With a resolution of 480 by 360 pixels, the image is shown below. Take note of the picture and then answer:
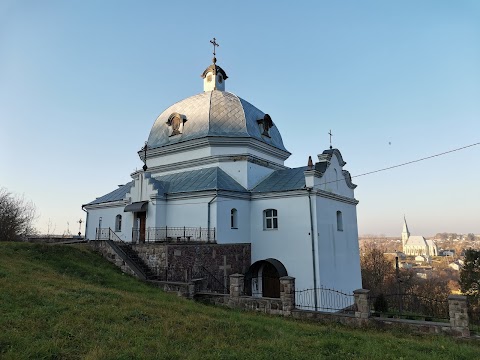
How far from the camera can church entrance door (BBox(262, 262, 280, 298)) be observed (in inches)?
696

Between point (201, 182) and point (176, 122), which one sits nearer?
point (201, 182)

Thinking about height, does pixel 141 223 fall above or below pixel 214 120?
below

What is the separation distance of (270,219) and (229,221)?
88.0 inches

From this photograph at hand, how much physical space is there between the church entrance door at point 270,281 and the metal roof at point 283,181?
4055 mm

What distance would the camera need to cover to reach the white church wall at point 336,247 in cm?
1716

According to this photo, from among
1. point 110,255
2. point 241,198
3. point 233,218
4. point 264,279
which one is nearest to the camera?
point 110,255

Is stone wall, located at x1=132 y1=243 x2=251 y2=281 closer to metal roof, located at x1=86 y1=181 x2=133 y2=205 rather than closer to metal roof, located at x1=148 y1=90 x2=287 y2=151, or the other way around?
metal roof, located at x1=148 y1=90 x2=287 y2=151

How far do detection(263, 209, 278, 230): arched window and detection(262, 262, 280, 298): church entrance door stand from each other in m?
1.93

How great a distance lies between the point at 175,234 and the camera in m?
18.6

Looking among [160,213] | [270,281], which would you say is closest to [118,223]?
[160,213]

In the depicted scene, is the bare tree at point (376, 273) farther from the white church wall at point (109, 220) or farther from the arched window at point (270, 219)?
the white church wall at point (109, 220)

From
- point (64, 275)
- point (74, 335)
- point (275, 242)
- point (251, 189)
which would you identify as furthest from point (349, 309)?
point (74, 335)

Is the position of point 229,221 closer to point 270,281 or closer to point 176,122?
point 270,281

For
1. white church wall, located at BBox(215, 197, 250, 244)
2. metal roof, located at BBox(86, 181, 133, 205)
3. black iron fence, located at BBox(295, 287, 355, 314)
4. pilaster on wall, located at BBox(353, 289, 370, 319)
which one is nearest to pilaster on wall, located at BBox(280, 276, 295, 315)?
pilaster on wall, located at BBox(353, 289, 370, 319)
